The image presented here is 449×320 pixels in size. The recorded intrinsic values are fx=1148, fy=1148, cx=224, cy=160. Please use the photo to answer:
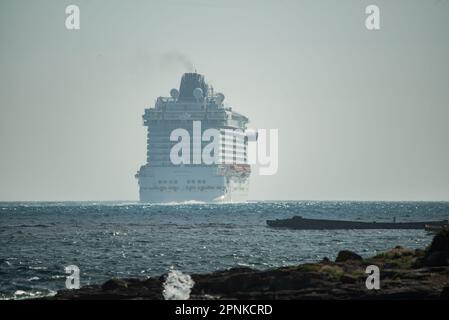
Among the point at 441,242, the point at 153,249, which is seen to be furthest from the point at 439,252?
the point at 153,249

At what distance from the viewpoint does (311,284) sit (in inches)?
1832

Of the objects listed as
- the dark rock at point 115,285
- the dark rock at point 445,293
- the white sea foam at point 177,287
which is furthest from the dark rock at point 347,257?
the dark rock at point 445,293

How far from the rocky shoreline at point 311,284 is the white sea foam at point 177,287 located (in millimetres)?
243

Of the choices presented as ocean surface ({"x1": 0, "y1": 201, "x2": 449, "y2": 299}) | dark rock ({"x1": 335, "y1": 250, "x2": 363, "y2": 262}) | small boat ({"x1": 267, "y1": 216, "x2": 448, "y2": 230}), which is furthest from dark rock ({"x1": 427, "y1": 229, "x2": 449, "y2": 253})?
small boat ({"x1": 267, "y1": 216, "x2": 448, "y2": 230})

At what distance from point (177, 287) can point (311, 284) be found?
5703 millimetres

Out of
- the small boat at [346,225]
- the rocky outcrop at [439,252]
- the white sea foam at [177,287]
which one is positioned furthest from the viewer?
the small boat at [346,225]

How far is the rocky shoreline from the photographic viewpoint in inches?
1726

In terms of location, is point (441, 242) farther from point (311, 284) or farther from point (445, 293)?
point (445, 293)

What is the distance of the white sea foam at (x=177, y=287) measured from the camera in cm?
4472

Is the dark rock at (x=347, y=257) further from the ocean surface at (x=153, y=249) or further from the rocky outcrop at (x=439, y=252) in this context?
the ocean surface at (x=153, y=249)

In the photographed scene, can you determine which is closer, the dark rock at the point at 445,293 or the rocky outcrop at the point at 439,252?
the dark rock at the point at 445,293

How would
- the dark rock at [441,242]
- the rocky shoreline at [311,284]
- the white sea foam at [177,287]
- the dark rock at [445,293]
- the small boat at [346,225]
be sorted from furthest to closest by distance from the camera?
the small boat at [346,225], the dark rock at [441,242], the white sea foam at [177,287], the rocky shoreline at [311,284], the dark rock at [445,293]
